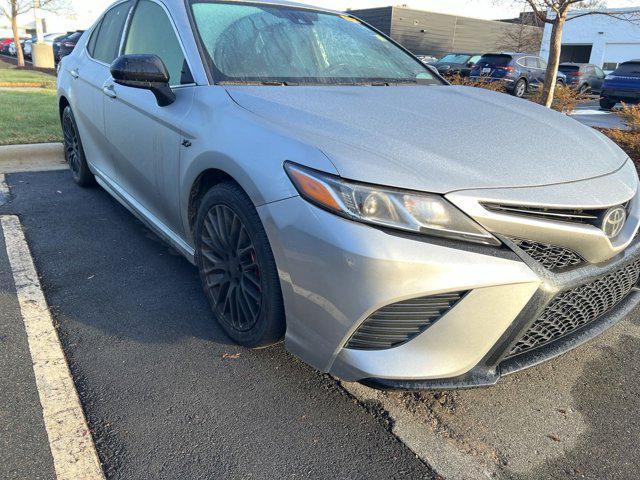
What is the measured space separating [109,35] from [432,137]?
2.97m

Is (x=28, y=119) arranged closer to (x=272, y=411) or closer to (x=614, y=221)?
(x=272, y=411)

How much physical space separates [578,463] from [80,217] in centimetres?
378

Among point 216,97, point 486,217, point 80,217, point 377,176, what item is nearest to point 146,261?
point 80,217

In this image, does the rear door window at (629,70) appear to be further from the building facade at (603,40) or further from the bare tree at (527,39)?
the bare tree at (527,39)

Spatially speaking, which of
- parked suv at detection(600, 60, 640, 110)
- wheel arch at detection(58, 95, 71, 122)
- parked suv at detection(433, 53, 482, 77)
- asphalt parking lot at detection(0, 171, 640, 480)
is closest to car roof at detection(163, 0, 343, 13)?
asphalt parking lot at detection(0, 171, 640, 480)

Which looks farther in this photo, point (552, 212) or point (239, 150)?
point (239, 150)

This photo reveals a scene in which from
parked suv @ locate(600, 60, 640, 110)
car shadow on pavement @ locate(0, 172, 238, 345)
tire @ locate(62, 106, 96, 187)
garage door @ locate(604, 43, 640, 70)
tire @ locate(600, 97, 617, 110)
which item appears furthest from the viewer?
garage door @ locate(604, 43, 640, 70)

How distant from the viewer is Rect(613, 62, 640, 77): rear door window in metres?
16.0

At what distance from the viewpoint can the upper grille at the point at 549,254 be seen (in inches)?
74.4

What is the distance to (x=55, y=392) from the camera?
88.4 inches

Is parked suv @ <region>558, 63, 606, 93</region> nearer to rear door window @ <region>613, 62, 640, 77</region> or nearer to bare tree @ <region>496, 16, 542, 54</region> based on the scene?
rear door window @ <region>613, 62, 640, 77</region>

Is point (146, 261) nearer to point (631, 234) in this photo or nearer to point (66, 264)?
point (66, 264)

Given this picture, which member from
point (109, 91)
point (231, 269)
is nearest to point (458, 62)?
point (109, 91)

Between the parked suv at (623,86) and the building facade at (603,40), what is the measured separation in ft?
52.3
